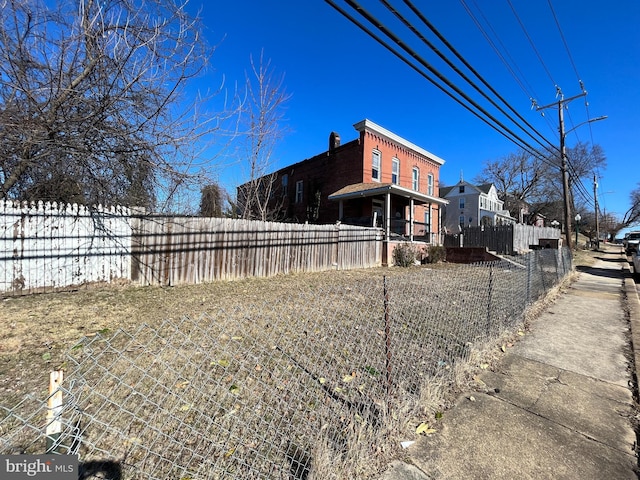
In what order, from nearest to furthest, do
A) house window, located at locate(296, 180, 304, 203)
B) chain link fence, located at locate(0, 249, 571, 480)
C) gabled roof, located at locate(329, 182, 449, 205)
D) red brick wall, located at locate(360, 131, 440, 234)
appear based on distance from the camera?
chain link fence, located at locate(0, 249, 571, 480), gabled roof, located at locate(329, 182, 449, 205), red brick wall, located at locate(360, 131, 440, 234), house window, located at locate(296, 180, 304, 203)

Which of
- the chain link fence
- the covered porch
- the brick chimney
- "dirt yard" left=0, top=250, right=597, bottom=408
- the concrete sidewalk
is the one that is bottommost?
the concrete sidewalk

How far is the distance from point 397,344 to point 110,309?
16.7 ft

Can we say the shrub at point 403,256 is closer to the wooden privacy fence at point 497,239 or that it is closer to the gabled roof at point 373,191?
the gabled roof at point 373,191

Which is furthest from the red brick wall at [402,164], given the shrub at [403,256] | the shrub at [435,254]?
the shrub at [403,256]

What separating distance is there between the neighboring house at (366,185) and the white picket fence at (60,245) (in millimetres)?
9906

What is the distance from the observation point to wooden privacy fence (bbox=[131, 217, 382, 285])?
287 inches

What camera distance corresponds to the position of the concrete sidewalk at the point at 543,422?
2.12m

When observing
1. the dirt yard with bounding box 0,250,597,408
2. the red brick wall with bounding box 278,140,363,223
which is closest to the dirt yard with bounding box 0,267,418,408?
the dirt yard with bounding box 0,250,597,408

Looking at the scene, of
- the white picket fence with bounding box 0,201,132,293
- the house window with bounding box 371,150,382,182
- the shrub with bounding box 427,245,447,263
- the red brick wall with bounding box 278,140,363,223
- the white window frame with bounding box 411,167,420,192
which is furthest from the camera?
the white window frame with bounding box 411,167,420,192

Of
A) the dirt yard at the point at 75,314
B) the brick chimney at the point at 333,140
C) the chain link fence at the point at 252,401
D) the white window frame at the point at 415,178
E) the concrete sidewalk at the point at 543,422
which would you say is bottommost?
the concrete sidewalk at the point at 543,422

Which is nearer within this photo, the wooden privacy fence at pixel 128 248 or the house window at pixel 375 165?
the wooden privacy fence at pixel 128 248

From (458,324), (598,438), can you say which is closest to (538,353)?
(458,324)

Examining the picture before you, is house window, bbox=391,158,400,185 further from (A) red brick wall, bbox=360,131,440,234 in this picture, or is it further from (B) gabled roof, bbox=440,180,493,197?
(B) gabled roof, bbox=440,180,493,197

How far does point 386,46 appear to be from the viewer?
13.6 feet
